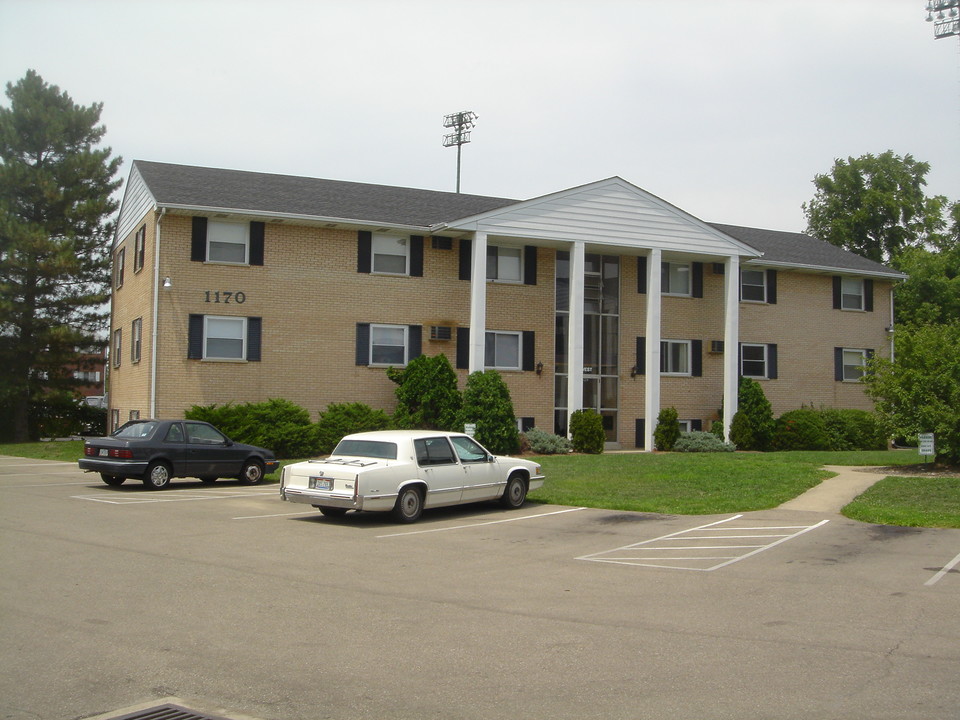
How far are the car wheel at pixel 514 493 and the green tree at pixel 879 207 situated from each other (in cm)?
4585

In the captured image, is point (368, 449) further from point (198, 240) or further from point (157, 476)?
point (198, 240)

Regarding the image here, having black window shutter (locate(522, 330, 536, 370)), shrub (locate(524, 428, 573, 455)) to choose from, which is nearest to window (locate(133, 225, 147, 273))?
black window shutter (locate(522, 330, 536, 370))

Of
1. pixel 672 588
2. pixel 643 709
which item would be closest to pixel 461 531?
pixel 672 588

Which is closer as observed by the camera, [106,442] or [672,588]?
[672,588]

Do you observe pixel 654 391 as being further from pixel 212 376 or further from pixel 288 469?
pixel 288 469

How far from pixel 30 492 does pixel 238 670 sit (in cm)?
1354

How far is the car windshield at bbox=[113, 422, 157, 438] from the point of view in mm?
19188

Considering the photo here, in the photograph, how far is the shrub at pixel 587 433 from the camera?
1131 inches

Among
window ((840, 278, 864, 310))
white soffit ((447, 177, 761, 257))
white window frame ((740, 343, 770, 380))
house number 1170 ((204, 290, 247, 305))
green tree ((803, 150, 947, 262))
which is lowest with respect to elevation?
white window frame ((740, 343, 770, 380))

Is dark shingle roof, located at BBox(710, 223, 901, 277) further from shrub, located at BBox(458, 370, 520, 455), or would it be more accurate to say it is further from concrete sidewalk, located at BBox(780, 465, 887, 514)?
concrete sidewalk, located at BBox(780, 465, 887, 514)

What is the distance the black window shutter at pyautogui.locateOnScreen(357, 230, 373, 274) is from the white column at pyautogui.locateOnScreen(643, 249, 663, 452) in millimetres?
8897

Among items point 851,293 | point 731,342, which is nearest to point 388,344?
point 731,342

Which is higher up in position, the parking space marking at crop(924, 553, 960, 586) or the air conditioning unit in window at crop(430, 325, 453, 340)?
the air conditioning unit in window at crop(430, 325, 453, 340)

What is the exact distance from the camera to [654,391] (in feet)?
101
